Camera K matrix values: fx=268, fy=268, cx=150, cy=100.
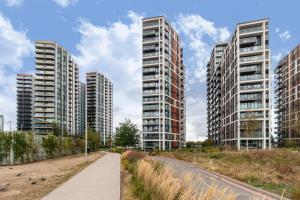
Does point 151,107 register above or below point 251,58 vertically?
below

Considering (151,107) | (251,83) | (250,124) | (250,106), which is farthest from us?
(151,107)

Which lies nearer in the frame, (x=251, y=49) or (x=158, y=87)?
(x=251, y=49)

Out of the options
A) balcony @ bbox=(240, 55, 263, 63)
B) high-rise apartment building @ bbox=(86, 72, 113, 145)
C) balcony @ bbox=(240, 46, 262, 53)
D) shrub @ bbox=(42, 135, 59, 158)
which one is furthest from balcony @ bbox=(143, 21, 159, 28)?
high-rise apartment building @ bbox=(86, 72, 113, 145)

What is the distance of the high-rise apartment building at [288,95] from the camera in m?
88.8

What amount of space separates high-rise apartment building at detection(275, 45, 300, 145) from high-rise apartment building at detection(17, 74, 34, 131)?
10808 cm

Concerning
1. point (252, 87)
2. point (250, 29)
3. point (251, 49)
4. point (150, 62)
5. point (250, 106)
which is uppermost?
point (250, 29)

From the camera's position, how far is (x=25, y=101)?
131375 mm

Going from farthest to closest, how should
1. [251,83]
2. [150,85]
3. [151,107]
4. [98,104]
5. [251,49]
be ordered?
1. [98,104]
2. [150,85]
3. [151,107]
4. [251,49]
5. [251,83]

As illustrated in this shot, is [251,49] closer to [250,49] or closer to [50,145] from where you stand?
[250,49]

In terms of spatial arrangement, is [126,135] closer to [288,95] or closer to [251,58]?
[251,58]

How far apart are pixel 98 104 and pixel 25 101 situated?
36.4m

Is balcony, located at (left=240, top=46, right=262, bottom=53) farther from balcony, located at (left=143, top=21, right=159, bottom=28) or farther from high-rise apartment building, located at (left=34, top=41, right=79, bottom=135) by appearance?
high-rise apartment building, located at (left=34, top=41, right=79, bottom=135)

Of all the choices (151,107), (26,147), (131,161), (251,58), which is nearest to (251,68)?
(251,58)

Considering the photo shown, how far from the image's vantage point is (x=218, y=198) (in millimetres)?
4648
